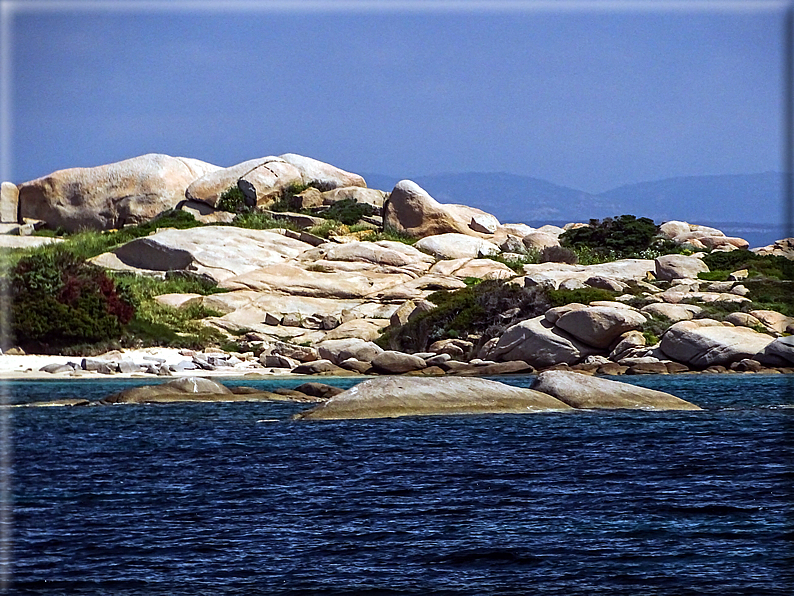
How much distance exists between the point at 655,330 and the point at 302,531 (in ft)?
88.7

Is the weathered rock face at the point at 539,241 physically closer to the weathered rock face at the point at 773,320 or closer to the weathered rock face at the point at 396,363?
the weathered rock face at the point at 773,320

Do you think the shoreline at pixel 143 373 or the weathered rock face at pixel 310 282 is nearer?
the shoreline at pixel 143 373

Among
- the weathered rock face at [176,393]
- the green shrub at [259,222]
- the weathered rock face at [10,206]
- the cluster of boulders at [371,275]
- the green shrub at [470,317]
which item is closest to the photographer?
the weathered rock face at [176,393]

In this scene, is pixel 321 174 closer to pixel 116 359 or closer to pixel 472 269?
pixel 472 269

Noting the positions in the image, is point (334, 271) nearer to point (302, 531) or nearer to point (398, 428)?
point (398, 428)

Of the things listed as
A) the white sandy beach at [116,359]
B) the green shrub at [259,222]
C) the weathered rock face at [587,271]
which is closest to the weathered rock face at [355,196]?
the green shrub at [259,222]

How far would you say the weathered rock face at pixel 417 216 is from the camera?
184ft

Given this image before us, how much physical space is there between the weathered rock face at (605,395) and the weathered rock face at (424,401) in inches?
16.8

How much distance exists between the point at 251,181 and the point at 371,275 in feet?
53.1

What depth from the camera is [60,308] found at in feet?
120

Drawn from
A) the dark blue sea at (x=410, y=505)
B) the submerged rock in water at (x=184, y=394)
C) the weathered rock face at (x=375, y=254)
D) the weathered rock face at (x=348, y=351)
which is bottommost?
the dark blue sea at (x=410, y=505)

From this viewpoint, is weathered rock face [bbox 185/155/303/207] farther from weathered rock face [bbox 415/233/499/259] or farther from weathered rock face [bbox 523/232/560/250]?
weathered rock face [bbox 523/232/560/250]

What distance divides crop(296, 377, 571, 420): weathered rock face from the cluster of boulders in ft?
33.2

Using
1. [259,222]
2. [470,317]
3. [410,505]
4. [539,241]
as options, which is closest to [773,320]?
[470,317]
